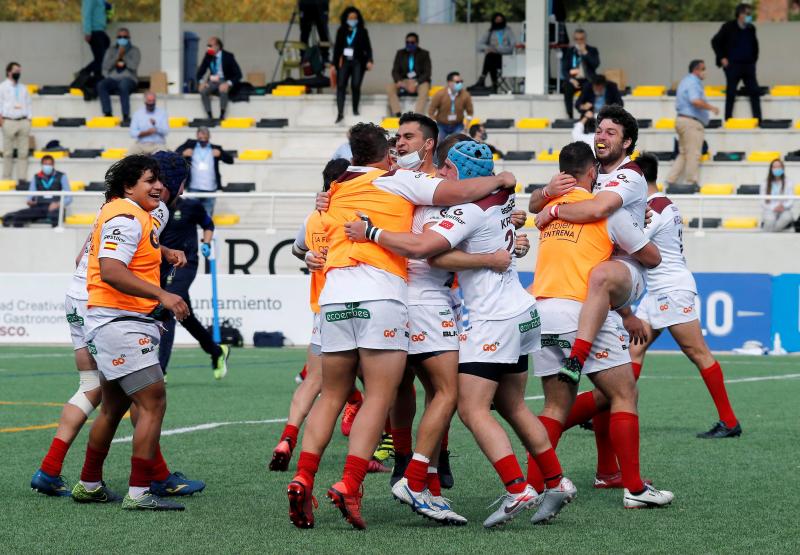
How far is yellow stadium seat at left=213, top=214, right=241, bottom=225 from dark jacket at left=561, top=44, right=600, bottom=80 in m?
7.61

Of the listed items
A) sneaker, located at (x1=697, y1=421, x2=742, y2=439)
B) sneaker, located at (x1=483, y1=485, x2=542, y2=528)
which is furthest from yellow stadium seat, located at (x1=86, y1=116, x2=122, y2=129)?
sneaker, located at (x1=483, y1=485, x2=542, y2=528)

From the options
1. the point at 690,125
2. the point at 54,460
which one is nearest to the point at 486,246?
the point at 54,460

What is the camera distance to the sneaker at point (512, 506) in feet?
22.6

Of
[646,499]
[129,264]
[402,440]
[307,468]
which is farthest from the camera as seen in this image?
[402,440]

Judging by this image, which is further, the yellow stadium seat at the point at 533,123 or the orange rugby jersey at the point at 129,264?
the yellow stadium seat at the point at 533,123

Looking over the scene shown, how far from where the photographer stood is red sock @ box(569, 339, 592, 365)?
7422 millimetres

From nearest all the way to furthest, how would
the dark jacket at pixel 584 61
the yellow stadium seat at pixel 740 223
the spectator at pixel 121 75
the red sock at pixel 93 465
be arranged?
the red sock at pixel 93 465
the yellow stadium seat at pixel 740 223
the dark jacket at pixel 584 61
the spectator at pixel 121 75

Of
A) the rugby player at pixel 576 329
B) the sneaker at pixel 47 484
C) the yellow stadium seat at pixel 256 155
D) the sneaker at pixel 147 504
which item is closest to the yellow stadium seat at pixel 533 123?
the yellow stadium seat at pixel 256 155

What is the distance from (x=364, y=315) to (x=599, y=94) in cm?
1805

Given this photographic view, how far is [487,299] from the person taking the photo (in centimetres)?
714

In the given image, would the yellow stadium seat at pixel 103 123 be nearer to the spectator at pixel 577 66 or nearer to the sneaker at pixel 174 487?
the spectator at pixel 577 66

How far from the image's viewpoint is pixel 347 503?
682cm

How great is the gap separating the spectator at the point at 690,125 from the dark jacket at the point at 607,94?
1.07 metres

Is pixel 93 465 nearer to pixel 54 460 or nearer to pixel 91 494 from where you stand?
pixel 91 494
